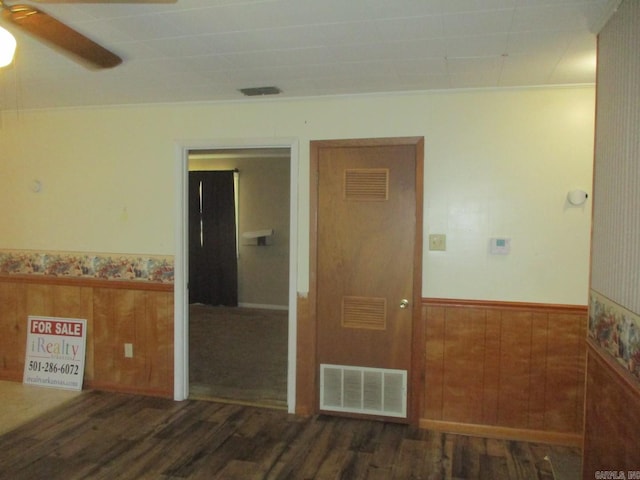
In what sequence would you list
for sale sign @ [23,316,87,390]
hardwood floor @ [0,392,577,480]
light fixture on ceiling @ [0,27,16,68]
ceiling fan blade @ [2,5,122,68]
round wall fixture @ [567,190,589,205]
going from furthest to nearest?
1. for sale sign @ [23,316,87,390]
2. round wall fixture @ [567,190,589,205]
3. hardwood floor @ [0,392,577,480]
4. ceiling fan blade @ [2,5,122,68]
5. light fixture on ceiling @ [0,27,16,68]

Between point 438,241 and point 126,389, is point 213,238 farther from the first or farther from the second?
point 438,241

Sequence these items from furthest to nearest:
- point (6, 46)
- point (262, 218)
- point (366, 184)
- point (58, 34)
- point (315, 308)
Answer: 1. point (262, 218)
2. point (315, 308)
3. point (366, 184)
4. point (58, 34)
5. point (6, 46)

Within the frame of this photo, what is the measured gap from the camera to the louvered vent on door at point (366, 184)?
3.02 m

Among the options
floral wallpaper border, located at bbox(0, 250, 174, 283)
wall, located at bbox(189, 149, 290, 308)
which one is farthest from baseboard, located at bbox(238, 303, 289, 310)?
floral wallpaper border, located at bbox(0, 250, 174, 283)

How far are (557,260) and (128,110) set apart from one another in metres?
3.19

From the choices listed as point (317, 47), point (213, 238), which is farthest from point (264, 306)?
point (317, 47)

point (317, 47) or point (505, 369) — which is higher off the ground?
point (317, 47)

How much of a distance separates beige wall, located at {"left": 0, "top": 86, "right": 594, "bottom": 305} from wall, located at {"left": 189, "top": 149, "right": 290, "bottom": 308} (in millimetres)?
3257

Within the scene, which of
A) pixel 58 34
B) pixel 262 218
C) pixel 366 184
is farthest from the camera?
pixel 262 218

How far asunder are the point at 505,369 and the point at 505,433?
411 millimetres

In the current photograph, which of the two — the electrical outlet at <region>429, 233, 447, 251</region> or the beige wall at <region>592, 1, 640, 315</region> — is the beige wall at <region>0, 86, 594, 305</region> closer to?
the electrical outlet at <region>429, 233, 447, 251</region>

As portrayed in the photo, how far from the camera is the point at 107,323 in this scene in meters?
3.52

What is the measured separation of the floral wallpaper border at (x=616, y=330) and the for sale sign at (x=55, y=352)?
11.3ft

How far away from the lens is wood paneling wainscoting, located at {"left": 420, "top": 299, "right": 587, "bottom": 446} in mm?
2809
